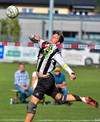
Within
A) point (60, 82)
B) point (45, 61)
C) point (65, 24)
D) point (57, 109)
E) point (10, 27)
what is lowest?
point (10, 27)

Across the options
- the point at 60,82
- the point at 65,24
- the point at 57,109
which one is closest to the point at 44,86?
the point at 57,109

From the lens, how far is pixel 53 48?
361 inches

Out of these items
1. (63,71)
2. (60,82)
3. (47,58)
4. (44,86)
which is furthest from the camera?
(63,71)

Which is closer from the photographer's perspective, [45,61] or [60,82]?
[45,61]

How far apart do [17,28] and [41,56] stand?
4058cm

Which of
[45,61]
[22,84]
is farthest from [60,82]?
[45,61]

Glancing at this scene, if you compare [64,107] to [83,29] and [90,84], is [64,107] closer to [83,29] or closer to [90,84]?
[90,84]

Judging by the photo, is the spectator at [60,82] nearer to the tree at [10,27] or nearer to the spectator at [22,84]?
the spectator at [22,84]

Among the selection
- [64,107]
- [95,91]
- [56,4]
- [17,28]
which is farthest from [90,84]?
[56,4]

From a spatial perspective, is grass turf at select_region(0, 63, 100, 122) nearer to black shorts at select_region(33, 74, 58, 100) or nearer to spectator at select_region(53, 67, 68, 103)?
spectator at select_region(53, 67, 68, 103)

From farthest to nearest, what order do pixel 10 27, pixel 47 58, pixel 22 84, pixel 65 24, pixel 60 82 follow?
pixel 65 24, pixel 10 27, pixel 22 84, pixel 60 82, pixel 47 58

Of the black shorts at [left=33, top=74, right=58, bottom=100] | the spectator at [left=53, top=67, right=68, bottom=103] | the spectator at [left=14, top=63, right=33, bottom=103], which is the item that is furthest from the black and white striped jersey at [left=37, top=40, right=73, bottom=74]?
the spectator at [left=14, top=63, right=33, bottom=103]

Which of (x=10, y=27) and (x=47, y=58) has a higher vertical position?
(x=47, y=58)

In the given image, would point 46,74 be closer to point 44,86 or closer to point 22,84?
point 44,86
